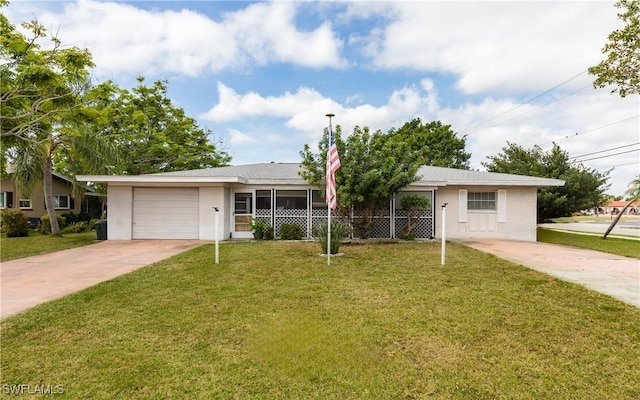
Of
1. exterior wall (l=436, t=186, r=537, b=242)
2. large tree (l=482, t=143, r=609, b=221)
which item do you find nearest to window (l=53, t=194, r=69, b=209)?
exterior wall (l=436, t=186, r=537, b=242)

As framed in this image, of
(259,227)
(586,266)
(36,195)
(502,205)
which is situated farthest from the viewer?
(36,195)

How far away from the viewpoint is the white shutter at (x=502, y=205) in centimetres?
1408

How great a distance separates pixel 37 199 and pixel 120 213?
42.3 ft

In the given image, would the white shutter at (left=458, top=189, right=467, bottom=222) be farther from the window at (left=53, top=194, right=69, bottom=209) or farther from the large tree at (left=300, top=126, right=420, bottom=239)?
the window at (left=53, top=194, right=69, bottom=209)

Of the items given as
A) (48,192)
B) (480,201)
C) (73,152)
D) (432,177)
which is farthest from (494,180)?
(48,192)

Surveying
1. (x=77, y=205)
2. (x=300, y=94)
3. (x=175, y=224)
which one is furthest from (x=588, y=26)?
(x=77, y=205)

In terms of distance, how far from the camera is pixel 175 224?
13.6 m

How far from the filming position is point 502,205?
1413 cm

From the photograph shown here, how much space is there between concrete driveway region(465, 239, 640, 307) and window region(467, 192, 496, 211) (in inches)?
111

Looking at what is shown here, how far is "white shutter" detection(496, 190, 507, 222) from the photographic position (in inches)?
554

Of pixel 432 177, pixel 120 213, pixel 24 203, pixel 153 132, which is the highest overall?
pixel 153 132

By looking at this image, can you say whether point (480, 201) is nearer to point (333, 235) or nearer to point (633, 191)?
point (633, 191)

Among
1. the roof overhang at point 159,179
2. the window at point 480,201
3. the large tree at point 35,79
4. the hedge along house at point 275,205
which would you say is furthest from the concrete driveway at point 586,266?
the large tree at point 35,79

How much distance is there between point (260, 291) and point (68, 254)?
306 inches
